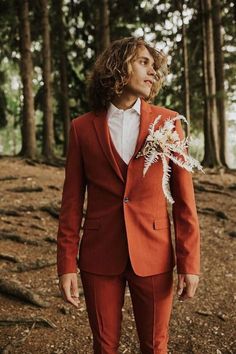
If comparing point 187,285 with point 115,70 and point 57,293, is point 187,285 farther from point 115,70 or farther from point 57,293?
point 57,293

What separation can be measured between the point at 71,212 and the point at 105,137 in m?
0.48

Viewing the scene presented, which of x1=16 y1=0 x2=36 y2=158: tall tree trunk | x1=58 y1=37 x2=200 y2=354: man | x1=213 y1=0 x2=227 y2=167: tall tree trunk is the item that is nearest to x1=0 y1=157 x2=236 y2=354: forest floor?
x1=58 y1=37 x2=200 y2=354: man

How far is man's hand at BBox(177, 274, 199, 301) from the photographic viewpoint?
7.95 feet

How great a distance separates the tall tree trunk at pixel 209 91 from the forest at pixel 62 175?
30 millimetres

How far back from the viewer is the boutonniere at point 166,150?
2.36m

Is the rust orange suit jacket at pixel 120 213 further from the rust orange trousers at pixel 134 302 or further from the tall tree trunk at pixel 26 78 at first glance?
the tall tree trunk at pixel 26 78

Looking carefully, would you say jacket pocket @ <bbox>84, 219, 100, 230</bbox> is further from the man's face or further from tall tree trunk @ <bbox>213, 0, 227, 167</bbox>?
tall tree trunk @ <bbox>213, 0, 227, 167</bbox>

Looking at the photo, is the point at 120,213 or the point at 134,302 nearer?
the point at 120,213

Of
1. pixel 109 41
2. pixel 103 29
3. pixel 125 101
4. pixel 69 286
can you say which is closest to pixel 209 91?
pixel 109 41

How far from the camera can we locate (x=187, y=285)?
7.98ft

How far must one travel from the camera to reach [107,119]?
253 centimetres

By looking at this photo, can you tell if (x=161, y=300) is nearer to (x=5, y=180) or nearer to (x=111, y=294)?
(x=111, y=294)

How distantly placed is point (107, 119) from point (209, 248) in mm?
4453

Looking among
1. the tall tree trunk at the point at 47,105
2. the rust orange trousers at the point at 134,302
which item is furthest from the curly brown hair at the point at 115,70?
the tall tree trunk at the point at 47,105
